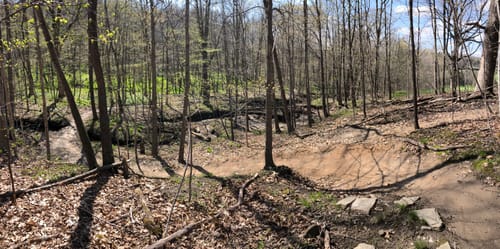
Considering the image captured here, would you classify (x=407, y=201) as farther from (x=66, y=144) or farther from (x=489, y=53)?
(x=66, y=144)

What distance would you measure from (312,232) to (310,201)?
1.33m

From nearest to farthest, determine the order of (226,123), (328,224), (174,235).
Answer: (174,235) < (328,224) < (226,123)

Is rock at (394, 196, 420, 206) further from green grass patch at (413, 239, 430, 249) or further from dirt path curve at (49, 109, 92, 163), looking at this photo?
dirt path curve at (49, 109, 92, 163)

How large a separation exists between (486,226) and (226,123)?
56.7ft

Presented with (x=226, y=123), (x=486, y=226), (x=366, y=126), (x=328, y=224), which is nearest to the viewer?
(x=486, y=226)

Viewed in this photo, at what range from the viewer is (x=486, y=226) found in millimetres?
6141

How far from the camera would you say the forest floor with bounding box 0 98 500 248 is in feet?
20.9

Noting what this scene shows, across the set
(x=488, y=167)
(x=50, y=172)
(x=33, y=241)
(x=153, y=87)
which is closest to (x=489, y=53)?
(x=488, y=167)

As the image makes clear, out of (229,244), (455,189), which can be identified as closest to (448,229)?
(455,189)

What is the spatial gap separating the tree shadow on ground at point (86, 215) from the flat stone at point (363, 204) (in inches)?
219

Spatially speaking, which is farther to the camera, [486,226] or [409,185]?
[409,185]

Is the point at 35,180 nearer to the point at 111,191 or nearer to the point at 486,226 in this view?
the point at 111,191

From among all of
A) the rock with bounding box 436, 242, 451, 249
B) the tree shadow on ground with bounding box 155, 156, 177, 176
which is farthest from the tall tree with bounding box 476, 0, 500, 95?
the tree shadow on ground with bounding box 155, 156, 177, 176

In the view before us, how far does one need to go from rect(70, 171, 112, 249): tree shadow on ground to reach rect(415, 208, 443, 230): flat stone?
6.45 metres
